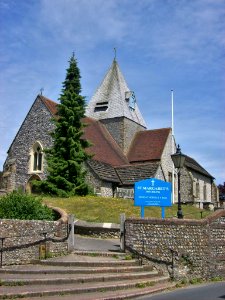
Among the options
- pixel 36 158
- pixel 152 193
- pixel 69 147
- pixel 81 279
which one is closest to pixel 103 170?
pixel 69 147

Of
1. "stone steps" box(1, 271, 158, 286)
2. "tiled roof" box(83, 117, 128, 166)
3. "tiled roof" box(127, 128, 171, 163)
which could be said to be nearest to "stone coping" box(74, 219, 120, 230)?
"stone steps" box(1, 271, 158, 286)

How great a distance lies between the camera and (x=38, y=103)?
35.8 meters

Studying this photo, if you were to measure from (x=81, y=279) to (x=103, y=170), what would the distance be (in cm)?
2221

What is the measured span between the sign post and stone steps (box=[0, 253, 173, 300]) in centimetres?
445

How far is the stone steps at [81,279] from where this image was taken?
34.8 feet

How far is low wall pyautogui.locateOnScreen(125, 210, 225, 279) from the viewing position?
14852 millimetres

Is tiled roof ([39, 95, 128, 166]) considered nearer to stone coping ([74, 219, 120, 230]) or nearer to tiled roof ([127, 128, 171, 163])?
tiled roof ([127, 128, 171, 163])

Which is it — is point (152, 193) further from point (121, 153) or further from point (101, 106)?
point (101, 106)

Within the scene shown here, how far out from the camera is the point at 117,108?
44812 millimetres

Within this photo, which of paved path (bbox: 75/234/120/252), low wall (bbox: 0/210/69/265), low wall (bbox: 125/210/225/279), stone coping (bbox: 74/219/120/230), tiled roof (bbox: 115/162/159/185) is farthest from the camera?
tiled roof (bbox: 115/162/159/185)

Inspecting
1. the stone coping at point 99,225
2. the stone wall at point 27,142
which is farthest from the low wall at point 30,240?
the stone wall at point 27,142

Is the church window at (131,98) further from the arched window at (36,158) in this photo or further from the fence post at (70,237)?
the fence post at (70,237)

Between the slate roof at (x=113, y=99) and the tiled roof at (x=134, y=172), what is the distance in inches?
365

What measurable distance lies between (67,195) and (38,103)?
10650mm
